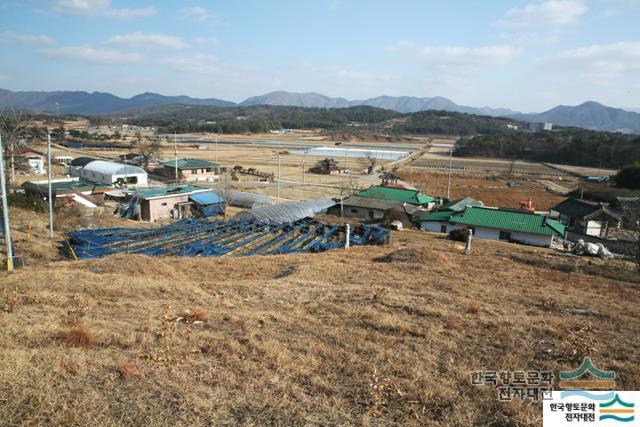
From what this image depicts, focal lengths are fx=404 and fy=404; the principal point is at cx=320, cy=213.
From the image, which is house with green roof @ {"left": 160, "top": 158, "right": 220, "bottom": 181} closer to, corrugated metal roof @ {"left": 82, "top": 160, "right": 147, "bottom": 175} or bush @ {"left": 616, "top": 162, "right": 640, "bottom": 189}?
corrugated metal roof @ {"left": 82, "top": 160, "right": 147, "bottom": 175}

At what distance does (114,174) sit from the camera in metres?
39.7

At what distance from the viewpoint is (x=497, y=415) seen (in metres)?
4.99

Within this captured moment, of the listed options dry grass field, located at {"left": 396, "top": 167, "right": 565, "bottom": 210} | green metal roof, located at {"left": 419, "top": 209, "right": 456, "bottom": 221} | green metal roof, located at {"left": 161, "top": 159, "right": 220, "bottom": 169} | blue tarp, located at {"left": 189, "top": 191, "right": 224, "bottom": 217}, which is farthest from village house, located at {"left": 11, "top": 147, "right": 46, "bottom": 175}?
dry grass field, located at {"left": 396, "top": 167, "right": 565, "bottom": 210}

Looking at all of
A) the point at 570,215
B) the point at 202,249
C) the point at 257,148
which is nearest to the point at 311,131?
the point at 257,148

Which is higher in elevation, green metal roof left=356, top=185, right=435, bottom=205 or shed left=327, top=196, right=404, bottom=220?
green metal roof left=356, top=185, right=435, bottom=205

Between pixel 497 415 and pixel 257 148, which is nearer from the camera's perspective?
pixel 497 415

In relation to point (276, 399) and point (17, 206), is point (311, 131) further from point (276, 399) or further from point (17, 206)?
point (276, 399)

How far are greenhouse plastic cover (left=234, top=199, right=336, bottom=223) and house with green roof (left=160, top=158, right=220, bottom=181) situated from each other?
20222mm

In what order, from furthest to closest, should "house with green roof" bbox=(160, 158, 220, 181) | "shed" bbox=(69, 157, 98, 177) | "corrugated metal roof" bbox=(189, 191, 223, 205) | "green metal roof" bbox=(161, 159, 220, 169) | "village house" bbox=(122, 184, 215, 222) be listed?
"green metal roof" bbox=(161, 159, 220, 169), "house with green roof" bbox=(160, 158, 220, 181), "shed" bbox=(69, 157, 98, 177), "corrugated metal roof" bbox=(189, 191, 223, 205), "village house" bbox=(122, 184, 215, 222)

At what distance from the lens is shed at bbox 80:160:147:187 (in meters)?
39.8

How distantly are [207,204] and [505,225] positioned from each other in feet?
67.9

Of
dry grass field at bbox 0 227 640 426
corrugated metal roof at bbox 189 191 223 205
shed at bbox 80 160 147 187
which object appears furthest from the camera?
shed at bbox 80 160 147 187

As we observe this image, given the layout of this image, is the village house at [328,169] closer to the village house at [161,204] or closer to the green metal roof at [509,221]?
the village house at [161,204]

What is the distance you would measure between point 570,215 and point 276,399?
31913 mm
